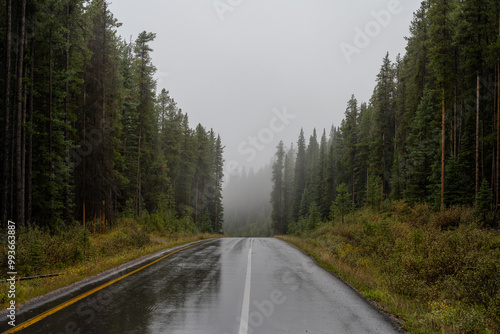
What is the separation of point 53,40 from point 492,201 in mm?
30812

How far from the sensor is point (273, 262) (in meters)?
14.2

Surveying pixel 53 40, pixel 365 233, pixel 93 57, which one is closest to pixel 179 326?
pixel 365 233

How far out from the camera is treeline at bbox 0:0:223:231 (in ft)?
54.4

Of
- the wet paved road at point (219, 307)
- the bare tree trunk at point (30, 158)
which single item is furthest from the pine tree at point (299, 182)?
the wet paved road at point (219, 307)

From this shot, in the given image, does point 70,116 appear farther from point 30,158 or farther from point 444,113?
point 444,113

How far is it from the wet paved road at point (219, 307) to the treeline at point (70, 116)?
1052 cm

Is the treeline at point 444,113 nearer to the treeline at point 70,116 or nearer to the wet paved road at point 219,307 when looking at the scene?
the wet paved road at point 219,307

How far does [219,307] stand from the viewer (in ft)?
22.0

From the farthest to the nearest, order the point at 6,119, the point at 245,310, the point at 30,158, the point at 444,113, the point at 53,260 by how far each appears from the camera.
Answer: the point at 444,113
the point at 30,158
the point at 6,119
the point at 53,260
the point at 245,310

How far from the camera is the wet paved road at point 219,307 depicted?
542 cm

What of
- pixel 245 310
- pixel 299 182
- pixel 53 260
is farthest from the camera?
pixel 299 182

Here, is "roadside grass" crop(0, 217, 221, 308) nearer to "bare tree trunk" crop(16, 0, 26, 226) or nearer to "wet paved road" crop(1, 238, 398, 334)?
"wet paved road" crop(1, 238, 398, 334)

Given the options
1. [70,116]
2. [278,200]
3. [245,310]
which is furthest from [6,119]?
[278,200]

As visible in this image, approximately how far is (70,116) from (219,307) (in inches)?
Answer: 800
